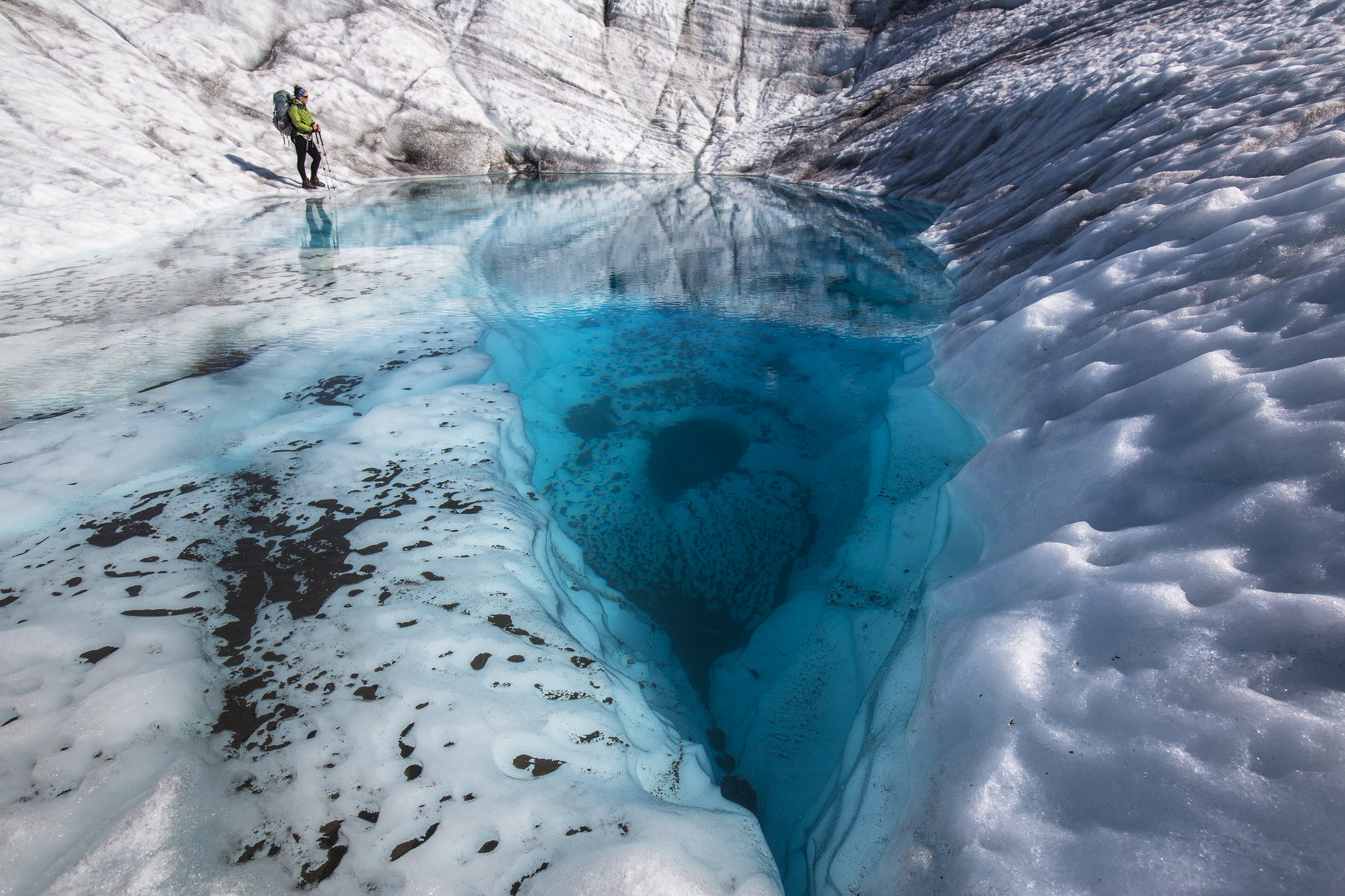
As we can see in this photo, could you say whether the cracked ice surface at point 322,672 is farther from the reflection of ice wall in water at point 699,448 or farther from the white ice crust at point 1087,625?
the reflection of ice wall in water at point 699,448

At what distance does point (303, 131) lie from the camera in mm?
9953

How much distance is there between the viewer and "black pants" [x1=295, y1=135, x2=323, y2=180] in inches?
399

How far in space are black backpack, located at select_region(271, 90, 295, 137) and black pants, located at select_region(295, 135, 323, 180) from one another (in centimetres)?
15

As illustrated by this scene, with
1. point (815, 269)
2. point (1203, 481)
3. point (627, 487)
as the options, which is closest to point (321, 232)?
point (815, 269)

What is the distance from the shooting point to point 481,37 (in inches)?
594

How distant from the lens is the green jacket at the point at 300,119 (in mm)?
9742

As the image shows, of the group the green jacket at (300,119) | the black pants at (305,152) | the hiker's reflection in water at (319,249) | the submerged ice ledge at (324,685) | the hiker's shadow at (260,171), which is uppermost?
the green jacket at (300,119)

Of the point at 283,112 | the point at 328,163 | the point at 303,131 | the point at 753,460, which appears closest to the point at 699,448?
the point at 753,460

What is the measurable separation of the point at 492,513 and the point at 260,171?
37.3 ft

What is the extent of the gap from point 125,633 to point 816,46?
21.4m

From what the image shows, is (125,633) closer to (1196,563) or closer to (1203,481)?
(1196,563)

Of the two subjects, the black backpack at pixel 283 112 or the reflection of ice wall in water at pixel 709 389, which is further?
the black backpack at pixel 283 112

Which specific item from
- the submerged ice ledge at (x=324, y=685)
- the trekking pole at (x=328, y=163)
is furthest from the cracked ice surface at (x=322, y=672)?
the trekking pole at (x=328, y=163)

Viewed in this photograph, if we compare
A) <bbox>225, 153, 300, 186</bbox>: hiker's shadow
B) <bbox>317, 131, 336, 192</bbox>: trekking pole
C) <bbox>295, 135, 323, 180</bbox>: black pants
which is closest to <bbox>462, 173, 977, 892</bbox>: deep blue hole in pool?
<bbox>295, 135, 323, 180</bbox>: black pants
